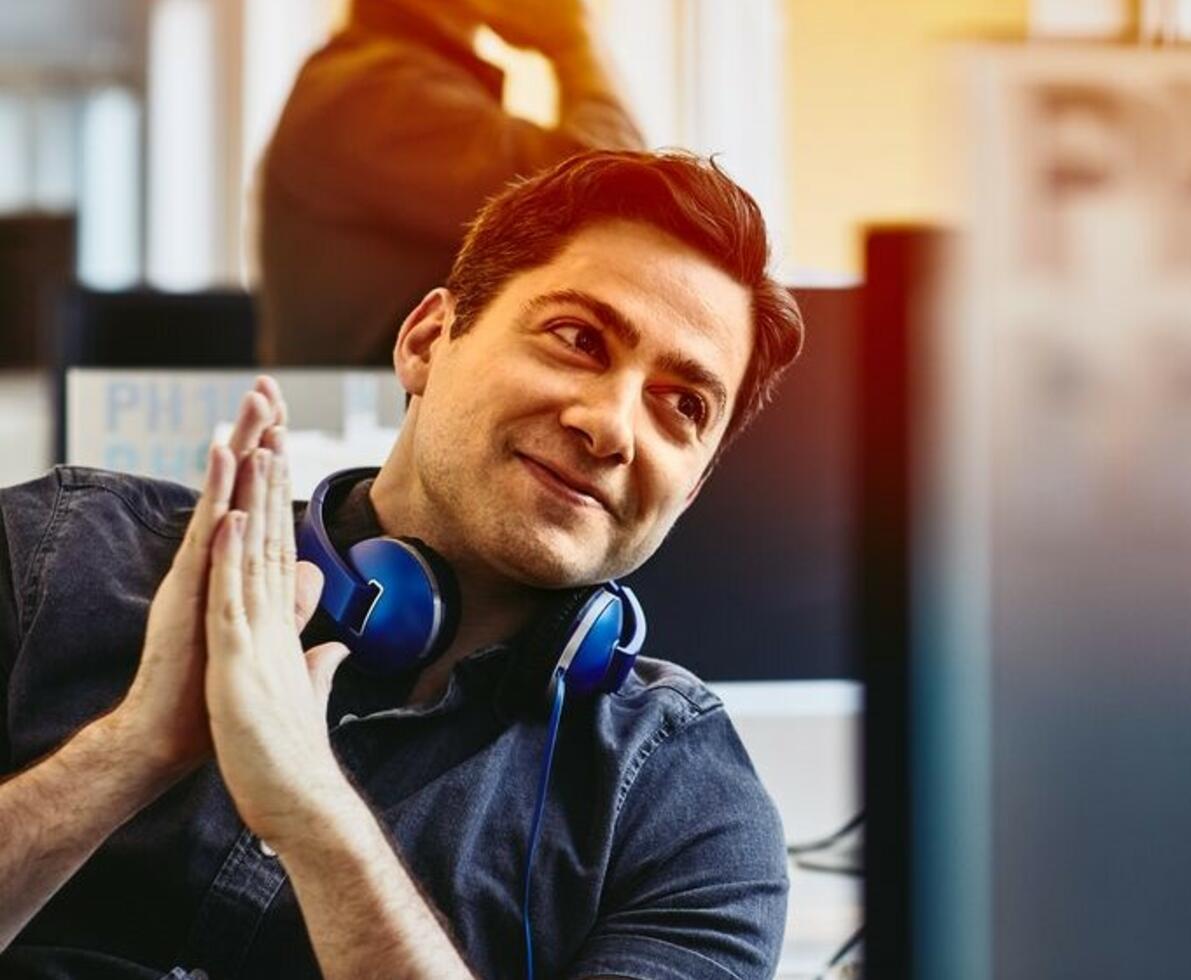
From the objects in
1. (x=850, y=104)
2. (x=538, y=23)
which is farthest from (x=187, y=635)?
(x=850, y=104)

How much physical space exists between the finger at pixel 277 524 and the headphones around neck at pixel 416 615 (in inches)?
3.4

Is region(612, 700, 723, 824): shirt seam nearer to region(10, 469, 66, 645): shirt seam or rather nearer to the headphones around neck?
the headphones around neck

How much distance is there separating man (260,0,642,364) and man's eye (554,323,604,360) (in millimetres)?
123

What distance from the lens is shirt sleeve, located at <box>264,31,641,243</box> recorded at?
90 cm

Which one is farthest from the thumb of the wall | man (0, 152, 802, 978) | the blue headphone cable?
the wall

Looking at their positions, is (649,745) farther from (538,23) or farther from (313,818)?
(538,23)

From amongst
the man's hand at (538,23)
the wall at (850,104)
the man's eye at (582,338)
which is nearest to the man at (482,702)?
the man's eye at (582,338)

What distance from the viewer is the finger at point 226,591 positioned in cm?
65

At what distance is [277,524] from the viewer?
666 millimetres

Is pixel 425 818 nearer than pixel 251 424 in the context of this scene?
No

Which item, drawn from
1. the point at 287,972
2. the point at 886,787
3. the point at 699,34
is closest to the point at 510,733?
the point at 287,972

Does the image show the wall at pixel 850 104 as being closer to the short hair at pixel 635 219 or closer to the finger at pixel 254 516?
the short hair at pixel 635 219

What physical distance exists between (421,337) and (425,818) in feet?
0.80

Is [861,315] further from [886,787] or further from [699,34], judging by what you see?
[699,34]
